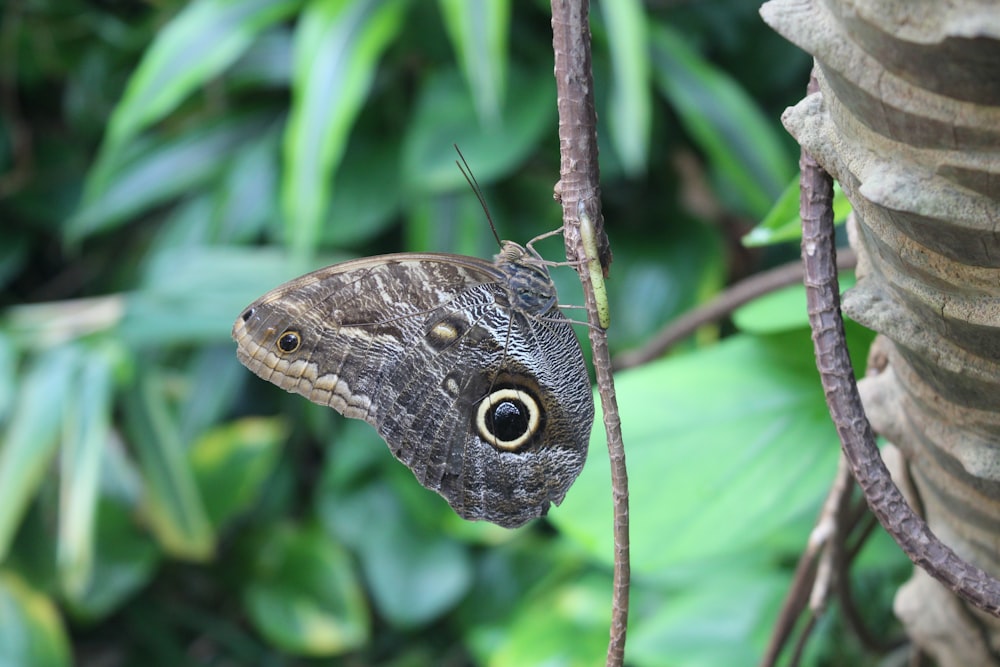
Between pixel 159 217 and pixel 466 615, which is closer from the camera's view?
pixel 466 615

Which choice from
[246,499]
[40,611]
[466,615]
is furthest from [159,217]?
[466,615]

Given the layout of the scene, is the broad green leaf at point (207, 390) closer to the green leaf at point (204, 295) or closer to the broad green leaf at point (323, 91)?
the green leaf at point (204, 295)

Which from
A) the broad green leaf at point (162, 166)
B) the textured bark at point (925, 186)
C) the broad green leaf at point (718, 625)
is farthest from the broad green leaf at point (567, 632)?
the broad green leaf at point (162, 166)

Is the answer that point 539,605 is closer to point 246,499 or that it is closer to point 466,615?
point 466,615

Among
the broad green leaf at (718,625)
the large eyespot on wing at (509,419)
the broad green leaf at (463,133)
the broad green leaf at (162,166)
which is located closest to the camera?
the large eyespot on wing at (509,419)

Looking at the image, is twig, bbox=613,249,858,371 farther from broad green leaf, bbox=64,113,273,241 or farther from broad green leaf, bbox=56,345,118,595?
broad green leaf, bbox=64,113,273,241

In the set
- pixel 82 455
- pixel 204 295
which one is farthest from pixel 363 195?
pixel 82 455
